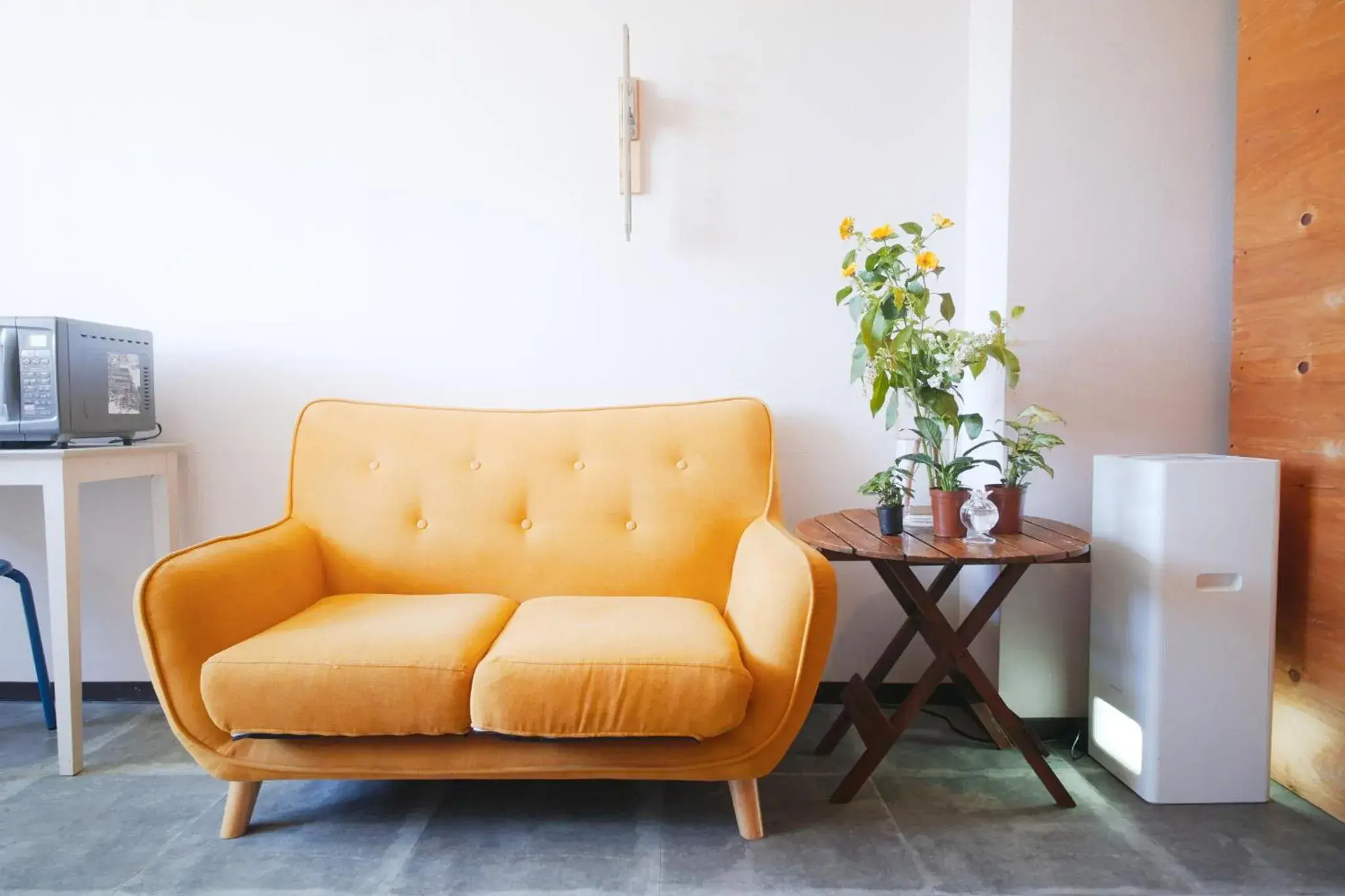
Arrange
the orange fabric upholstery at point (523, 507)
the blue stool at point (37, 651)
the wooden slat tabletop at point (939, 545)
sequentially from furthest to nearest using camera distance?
the blue stool at point (37, 651) → the orange fabric upholstery at point (523, 507) → the wooden slat tabletop at point (939, 545)

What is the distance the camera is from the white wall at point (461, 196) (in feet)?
7.55

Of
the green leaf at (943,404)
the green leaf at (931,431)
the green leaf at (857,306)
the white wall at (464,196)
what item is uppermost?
the white wall at (464,196)

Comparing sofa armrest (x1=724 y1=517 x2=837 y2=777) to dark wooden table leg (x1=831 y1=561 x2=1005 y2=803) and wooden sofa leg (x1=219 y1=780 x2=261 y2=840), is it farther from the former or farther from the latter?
wooden sofa leg (x1=219 y1=780 x2=261 y2=840)

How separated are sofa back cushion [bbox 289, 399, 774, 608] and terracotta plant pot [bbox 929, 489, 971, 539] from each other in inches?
18.4

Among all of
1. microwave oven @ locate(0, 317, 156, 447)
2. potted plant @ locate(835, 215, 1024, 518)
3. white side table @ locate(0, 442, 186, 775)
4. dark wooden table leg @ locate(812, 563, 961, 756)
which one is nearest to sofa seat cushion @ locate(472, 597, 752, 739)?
dark wooden table leg @ locate(812, 563, 961, 756)

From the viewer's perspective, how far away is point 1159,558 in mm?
1691

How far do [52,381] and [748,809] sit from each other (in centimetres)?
202

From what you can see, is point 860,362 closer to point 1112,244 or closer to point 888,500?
point 888,500

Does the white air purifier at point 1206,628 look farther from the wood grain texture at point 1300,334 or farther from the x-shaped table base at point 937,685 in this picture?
the x-shaped table base at point 937,685

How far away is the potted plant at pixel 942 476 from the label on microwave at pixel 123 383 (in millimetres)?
2166

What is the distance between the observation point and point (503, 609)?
1839 millimetres

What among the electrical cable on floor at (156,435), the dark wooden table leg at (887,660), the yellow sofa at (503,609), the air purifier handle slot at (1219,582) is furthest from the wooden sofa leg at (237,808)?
the air purifier handle slot at (1219,582)

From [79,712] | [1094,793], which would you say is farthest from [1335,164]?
[79,712]

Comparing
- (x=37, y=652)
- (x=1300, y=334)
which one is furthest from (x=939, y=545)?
(x=37, y=652)
